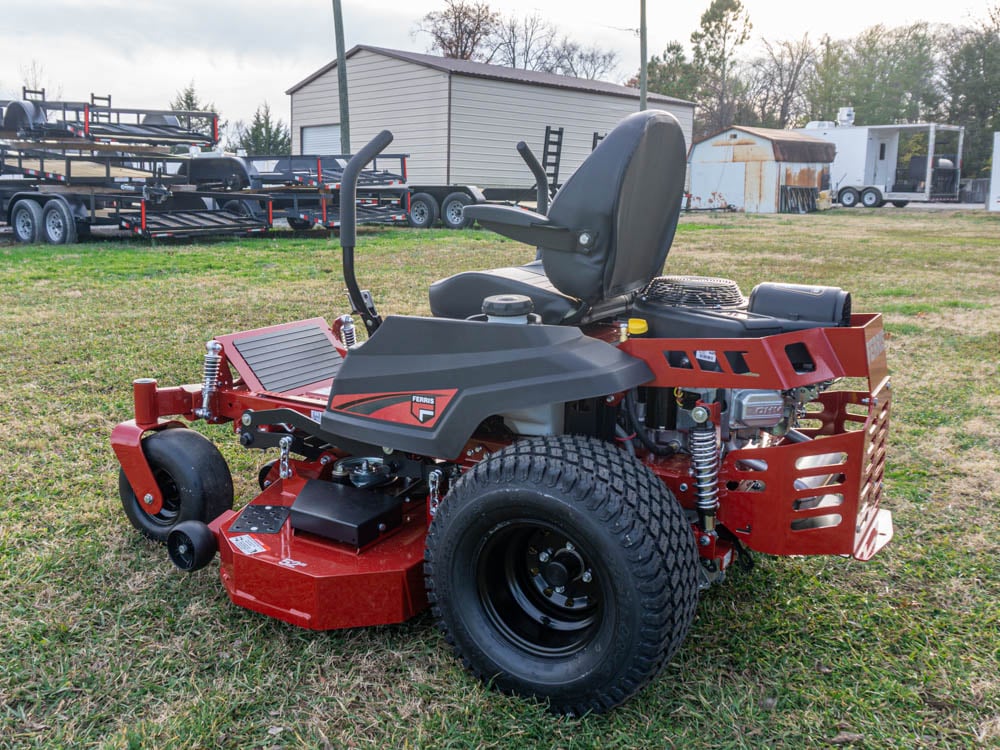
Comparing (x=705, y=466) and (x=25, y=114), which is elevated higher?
(x=25, y=114)

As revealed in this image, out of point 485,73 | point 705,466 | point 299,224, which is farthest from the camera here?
Answer: point 485,73

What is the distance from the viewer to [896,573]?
3.26m

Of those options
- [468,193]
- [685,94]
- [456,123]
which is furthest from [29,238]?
[685,94]

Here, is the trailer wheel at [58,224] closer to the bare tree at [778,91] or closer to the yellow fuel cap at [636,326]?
the yellow fuel cap at [636,326]

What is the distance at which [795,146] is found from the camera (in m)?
29.5

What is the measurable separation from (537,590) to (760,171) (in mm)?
28759

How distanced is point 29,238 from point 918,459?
1418 centimetres

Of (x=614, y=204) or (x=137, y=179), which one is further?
(x=137, y=179)

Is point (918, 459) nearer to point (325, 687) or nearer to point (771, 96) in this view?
point (325, 687)

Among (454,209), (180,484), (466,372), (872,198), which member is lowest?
(180,484)

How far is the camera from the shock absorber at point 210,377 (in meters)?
3.45

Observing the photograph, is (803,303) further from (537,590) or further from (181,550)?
(181,550)

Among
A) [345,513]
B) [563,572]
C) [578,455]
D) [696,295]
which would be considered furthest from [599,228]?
[345,513]

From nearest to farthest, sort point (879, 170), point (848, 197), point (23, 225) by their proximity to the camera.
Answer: point (23, 225), point (848, 197), point (879, 170)
